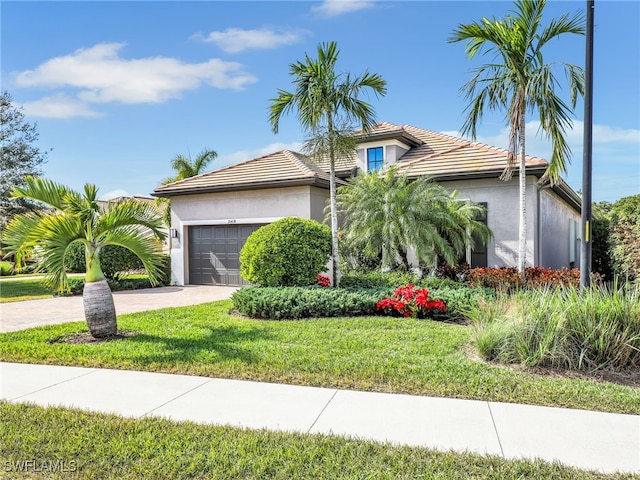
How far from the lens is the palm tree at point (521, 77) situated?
10023 millimetres

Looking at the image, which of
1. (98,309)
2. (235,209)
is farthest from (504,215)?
(98,309)

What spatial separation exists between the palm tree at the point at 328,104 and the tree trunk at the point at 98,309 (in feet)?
18.7

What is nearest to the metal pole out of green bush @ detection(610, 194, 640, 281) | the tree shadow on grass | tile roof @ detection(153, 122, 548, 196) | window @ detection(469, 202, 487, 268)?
tile roof @ detection(153, 122, 548, 196)

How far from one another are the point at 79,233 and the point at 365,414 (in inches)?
229

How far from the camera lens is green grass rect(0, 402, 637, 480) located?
313 centimetres

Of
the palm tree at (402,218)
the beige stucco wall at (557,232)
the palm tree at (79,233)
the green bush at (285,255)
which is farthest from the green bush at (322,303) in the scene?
the beige stucco wall at (557,232)

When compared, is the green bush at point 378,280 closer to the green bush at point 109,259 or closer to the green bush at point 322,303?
the green bush at point 322,303

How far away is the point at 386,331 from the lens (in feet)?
25.5

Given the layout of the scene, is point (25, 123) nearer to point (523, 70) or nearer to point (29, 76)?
point (29, 76)

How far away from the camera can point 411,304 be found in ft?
29.8

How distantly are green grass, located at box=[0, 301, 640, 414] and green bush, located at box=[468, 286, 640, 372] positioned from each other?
40 centimetres

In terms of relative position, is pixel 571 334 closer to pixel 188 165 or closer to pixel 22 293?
pixel 22 293

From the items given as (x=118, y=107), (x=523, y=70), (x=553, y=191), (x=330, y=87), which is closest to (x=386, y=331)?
(x=330, y=87)

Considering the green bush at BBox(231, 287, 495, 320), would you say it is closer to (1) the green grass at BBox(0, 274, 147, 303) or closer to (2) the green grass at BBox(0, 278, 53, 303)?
(1) the green grass at BBox(0, 274, 147, 303)
